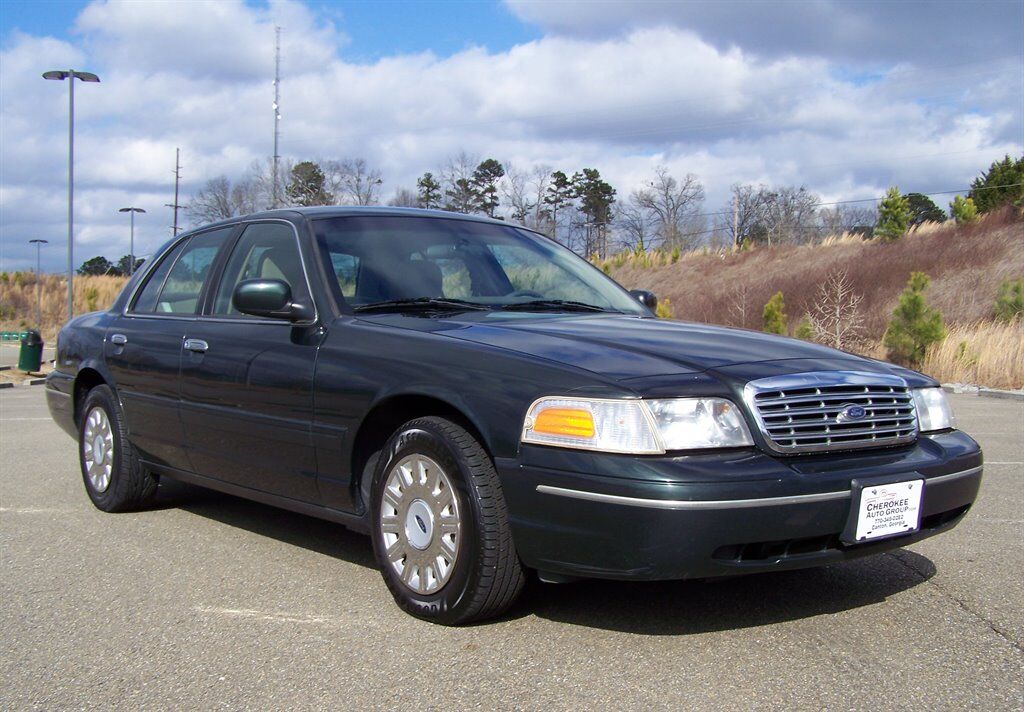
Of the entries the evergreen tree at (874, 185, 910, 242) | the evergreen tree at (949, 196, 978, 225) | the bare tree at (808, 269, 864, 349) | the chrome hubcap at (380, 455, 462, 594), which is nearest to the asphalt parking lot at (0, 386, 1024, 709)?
the chrome hubcap at (380, 455, 462, 594)

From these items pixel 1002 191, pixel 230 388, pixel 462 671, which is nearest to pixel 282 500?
pixel 230 388

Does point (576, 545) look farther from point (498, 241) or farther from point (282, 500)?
point (498, 241)

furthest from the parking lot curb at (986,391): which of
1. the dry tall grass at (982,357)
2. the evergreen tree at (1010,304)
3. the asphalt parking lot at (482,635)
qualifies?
the asphalt parking lot at (482,635)

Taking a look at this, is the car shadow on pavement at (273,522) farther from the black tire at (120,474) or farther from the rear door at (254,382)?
the rear door at (254,382)

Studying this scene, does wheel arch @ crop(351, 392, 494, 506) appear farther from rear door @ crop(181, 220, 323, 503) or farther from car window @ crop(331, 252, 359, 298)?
car window @ crop(331, 252, 359, 298)

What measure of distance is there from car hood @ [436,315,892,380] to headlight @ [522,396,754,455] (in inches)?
5.6

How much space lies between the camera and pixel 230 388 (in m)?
4.93

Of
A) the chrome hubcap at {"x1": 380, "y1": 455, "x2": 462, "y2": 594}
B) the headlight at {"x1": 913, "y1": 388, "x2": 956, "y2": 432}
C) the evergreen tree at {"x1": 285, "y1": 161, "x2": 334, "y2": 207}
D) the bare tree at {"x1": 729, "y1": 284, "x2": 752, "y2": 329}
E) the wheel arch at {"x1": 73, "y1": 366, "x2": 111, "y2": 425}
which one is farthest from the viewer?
the evergreen tree at {"x1": 285, "y1": 161, "x2": 334, "y2": 207}

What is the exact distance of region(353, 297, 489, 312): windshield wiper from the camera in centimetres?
462

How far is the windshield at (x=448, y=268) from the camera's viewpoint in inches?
188

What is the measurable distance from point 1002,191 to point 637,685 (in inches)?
1455

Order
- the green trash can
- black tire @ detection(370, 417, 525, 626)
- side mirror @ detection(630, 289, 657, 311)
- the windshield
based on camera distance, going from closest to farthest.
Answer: black tire @ detection(370, 417, 525, 626)
the windshield
side mirror @ detection(630, 289, 657, 311)
the green trash can

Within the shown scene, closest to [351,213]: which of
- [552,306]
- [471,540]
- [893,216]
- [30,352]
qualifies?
[552,306]

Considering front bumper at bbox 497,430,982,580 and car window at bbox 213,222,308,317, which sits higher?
car window at bbox 213,222,308,317
